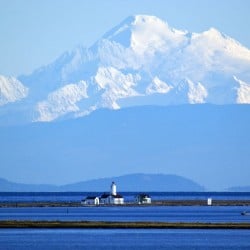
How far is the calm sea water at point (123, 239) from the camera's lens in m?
62.8

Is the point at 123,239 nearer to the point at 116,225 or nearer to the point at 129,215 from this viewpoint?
the point at 116,225

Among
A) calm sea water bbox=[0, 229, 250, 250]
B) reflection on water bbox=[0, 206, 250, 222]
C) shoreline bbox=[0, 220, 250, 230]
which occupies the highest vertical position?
reflection on water bbox=[0, 206, 250, 222]

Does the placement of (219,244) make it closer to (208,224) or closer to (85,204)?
(208,224)

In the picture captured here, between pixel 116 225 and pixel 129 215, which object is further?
pixel 129 215

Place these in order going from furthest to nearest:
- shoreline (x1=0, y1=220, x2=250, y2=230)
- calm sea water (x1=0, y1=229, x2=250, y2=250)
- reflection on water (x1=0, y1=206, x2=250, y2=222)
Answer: reflection on water (x1=0, y1=206, x2=250, y2=222) < shoreline (x1=0, y1=220, x2=250, y2=230) < calm sea water (x1=0, y1=229, x2=250, y2=250)

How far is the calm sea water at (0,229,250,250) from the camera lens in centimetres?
6284

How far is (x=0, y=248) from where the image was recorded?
203 ft

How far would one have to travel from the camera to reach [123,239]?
223ft

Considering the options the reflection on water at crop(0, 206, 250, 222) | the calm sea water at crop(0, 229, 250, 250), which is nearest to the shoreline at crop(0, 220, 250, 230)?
the calm sea water at crop(0, 229, 250, 250)

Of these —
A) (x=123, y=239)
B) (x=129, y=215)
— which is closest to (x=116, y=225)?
(x=123, y=239)

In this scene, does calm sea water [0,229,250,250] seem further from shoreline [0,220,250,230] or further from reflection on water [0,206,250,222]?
reflection on water [0,206,250,222]

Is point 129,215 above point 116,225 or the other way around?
above

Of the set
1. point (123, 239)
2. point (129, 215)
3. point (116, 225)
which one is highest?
point (129, 215)

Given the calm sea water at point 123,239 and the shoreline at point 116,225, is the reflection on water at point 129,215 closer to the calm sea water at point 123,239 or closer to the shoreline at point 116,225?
the shoreline at point 116,225
